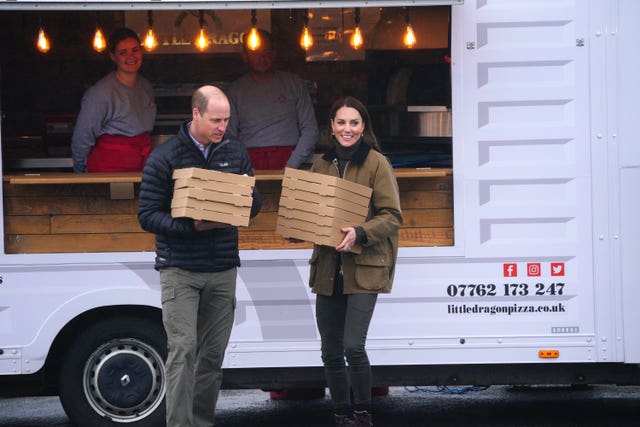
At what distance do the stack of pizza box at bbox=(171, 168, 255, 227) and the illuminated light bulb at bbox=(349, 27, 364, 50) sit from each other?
362 centimetres

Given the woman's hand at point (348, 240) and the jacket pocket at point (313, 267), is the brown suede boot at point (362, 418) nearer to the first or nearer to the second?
→ the jacket pocket at point (313, 267)

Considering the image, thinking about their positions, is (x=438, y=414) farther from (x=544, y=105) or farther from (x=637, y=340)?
(x=544, y=105)

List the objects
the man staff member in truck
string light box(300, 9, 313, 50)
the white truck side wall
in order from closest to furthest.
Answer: the white truck side wall < the man staff member in truck < string light box(300, 9, 313, 50)

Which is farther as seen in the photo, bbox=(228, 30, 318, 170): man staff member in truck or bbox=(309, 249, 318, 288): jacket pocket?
bbox=(228, 30, 318, 170): man staff member in truck

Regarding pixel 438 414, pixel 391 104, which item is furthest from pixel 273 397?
pixel 391 104

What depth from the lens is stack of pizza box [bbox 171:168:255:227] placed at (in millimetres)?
5852

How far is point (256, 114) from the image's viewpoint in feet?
26.6

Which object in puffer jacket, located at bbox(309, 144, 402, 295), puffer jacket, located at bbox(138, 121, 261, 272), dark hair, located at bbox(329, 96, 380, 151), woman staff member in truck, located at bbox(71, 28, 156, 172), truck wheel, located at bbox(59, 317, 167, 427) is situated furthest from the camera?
woman staff member in truck, located at bbox(71, 28, 156, 172)

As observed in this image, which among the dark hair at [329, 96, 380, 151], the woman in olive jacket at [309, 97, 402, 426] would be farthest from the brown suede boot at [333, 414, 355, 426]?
the dark hair at [329, 96, 380, 151]

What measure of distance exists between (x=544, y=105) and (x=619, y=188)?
0.67m

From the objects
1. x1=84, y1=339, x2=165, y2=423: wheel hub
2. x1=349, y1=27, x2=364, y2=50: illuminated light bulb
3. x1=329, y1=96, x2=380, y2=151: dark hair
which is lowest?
x1=84, y1=339, x2=165, y2=423: wheel hub

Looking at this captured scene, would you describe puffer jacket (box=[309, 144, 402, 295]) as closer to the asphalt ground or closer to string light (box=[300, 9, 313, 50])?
the asphalt ground

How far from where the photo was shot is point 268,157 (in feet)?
26.7

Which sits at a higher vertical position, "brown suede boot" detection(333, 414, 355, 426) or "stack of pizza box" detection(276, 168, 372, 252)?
"stack of pizza box" detection(276, 168, 372, 252)
